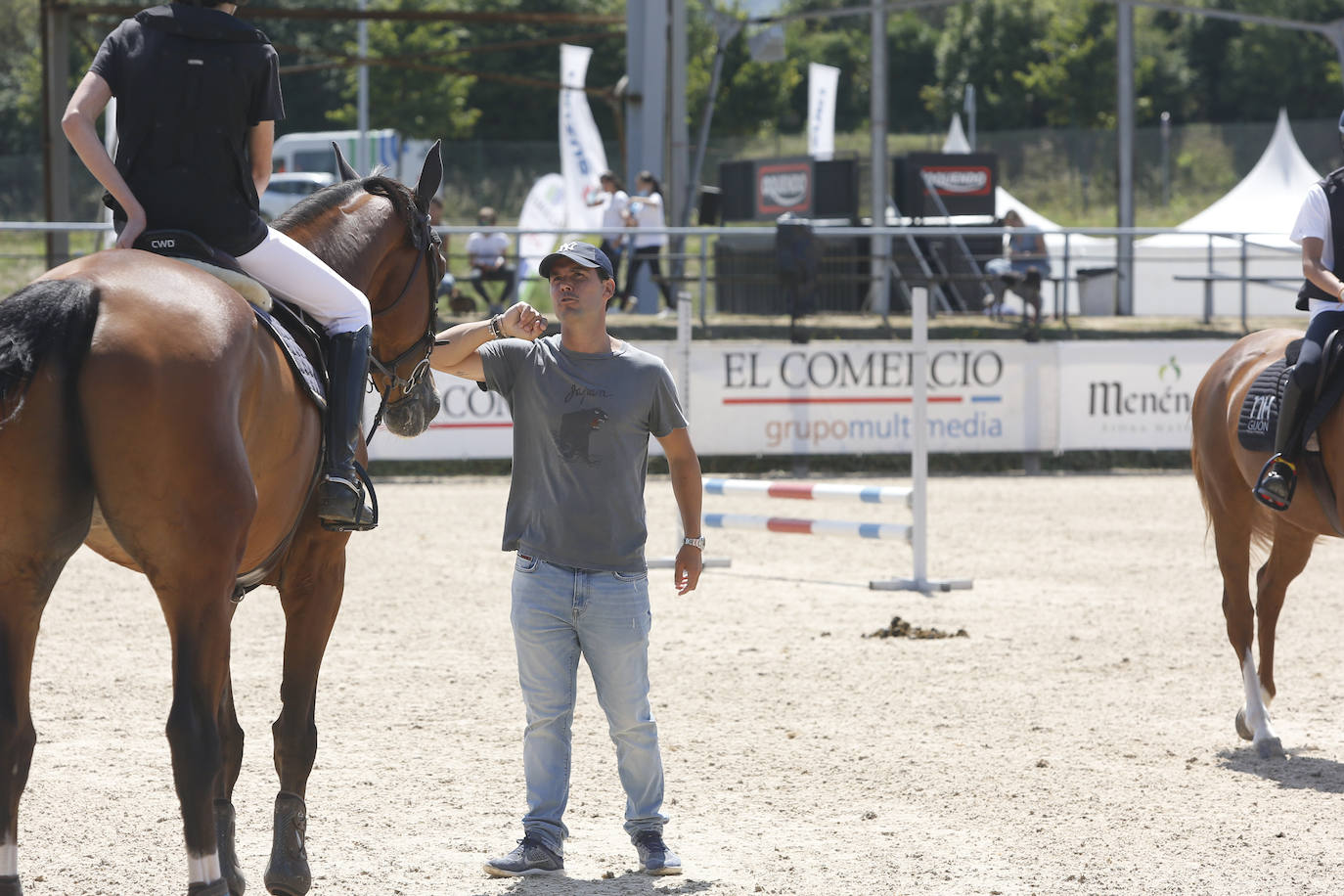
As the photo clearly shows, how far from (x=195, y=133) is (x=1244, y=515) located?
5164 mm

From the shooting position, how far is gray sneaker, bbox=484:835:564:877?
483cm

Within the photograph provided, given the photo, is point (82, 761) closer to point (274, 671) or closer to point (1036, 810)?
point (274, 671)

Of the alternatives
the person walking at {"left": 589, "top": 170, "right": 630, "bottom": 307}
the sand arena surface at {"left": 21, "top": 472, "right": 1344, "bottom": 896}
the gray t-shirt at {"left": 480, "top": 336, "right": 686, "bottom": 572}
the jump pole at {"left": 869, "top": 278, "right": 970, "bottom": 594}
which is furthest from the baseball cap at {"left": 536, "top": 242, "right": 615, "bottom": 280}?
the person walking at {"left": 589, "top": 170, "right": 630, "bottom": 307}

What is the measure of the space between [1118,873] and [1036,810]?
766mm

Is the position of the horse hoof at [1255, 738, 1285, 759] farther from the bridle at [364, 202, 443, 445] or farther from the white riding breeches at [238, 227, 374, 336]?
the white riding breeches at [238, 227, 374, 336]

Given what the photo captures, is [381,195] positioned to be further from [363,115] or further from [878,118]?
[363,115]

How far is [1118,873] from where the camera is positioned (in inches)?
192

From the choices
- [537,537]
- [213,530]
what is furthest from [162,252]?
[537,537]

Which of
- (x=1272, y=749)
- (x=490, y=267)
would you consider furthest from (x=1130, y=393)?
(x=1272, y=749)

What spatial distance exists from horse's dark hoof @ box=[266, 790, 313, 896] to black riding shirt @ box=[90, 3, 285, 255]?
1703 mm

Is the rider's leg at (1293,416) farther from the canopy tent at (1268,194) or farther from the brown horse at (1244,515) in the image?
the canopy tent at (1268,194)

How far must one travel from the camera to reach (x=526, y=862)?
4.84m

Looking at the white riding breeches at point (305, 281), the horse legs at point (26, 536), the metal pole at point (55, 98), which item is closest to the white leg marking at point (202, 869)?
the horse legs at point (26, 536)

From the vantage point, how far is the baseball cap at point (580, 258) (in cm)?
483
